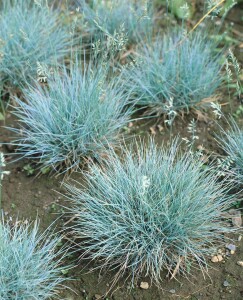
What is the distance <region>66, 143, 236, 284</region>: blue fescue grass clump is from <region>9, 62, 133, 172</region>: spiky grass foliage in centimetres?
47

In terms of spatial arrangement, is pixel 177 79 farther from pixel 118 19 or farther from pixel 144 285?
pixel 144 285

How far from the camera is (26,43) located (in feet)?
14.9

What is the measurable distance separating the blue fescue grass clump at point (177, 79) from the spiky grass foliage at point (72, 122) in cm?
33

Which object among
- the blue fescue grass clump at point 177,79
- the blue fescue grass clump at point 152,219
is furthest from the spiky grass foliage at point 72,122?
the blue fescue grass clump at point 152,219

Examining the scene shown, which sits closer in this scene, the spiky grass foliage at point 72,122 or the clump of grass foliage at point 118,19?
the spiky grass foliage at point 72,122

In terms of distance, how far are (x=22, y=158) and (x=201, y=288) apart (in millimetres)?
1578

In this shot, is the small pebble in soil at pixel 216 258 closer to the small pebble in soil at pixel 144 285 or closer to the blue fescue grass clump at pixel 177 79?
the small pebble in soil at pixel 144 285

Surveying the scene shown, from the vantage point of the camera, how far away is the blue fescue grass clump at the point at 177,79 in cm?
430

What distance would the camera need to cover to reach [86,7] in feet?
16.1

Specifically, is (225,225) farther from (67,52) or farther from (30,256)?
(67,52)

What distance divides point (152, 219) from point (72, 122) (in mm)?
987

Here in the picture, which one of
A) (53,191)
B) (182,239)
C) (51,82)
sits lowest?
(53,191)

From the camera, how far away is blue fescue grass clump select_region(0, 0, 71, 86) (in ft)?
14.6

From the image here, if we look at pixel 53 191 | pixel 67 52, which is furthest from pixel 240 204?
pixel 67 52
